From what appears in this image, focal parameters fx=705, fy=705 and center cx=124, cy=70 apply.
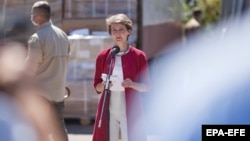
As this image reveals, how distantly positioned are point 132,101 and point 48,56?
165 cm

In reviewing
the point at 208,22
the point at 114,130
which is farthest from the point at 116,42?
the point at 208,22

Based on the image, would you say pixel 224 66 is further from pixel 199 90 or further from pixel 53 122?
pixel 53 122

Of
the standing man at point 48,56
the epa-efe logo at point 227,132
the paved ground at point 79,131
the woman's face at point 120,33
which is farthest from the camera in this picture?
the paved ground at point 79,131

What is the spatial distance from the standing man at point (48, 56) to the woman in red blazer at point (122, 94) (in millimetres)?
1402

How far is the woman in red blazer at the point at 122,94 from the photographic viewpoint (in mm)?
5902

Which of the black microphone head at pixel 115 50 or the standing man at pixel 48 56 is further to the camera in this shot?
the standing man at pixel 48 56

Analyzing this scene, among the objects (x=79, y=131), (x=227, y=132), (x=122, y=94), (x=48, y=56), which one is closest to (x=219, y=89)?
(x=227, y=132)

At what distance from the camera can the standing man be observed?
721 cm

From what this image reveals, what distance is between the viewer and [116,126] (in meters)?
5.96

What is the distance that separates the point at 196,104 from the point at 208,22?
18.5 m

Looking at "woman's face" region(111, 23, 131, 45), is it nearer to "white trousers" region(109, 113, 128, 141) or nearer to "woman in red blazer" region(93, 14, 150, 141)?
"woman in red blazer" region(93, 14, 150, 141)

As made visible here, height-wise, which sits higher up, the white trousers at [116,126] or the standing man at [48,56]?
the standing man at [48,56]

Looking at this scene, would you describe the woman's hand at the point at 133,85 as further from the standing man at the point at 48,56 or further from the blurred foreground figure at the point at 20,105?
the standing man at the point at 48,56

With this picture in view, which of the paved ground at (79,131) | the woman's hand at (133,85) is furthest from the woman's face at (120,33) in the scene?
the paved ground at (79,131)
